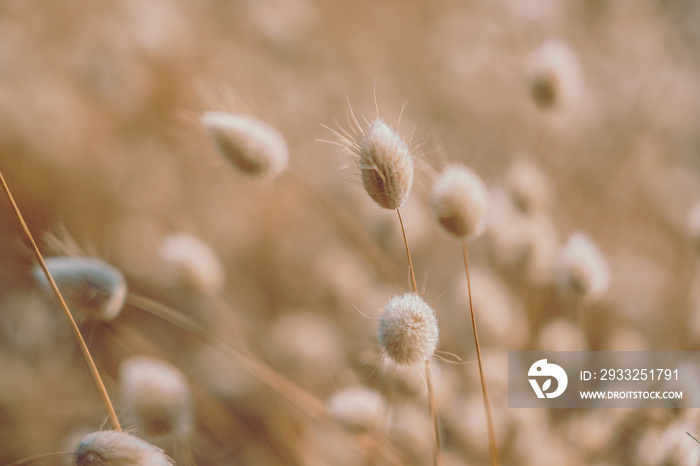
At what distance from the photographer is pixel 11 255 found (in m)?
0.92

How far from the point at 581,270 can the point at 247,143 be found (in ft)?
1.26

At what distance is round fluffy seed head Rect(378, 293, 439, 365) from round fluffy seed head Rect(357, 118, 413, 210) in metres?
0.08

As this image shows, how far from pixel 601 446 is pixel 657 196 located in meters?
0.63

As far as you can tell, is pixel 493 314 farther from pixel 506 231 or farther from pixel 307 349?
pixel 307 349

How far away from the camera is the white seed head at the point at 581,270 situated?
53 cm

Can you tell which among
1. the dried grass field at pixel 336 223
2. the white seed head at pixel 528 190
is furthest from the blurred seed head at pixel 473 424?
the white seed head at pixel 528 190

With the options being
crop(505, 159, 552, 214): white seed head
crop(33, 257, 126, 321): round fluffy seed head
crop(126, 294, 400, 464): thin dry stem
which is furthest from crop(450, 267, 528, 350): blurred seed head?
crop(33, 257, 126, 321): round fluffy seed head

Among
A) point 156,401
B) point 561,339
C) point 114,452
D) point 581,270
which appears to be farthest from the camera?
point 561,339

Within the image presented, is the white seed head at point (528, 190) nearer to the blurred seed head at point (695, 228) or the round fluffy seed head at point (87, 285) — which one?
the blurred seed head at point (695, 228)

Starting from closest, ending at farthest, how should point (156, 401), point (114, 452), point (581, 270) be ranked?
1. point (114, 452)
2. point (156, 401)
3. point (581, 270)

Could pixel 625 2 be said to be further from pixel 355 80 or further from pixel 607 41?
pixel 355 80

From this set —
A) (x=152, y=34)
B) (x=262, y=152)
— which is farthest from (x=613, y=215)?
(x=152, y=34)

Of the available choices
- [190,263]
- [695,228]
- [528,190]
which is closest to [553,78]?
[528,190]

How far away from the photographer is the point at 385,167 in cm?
35
